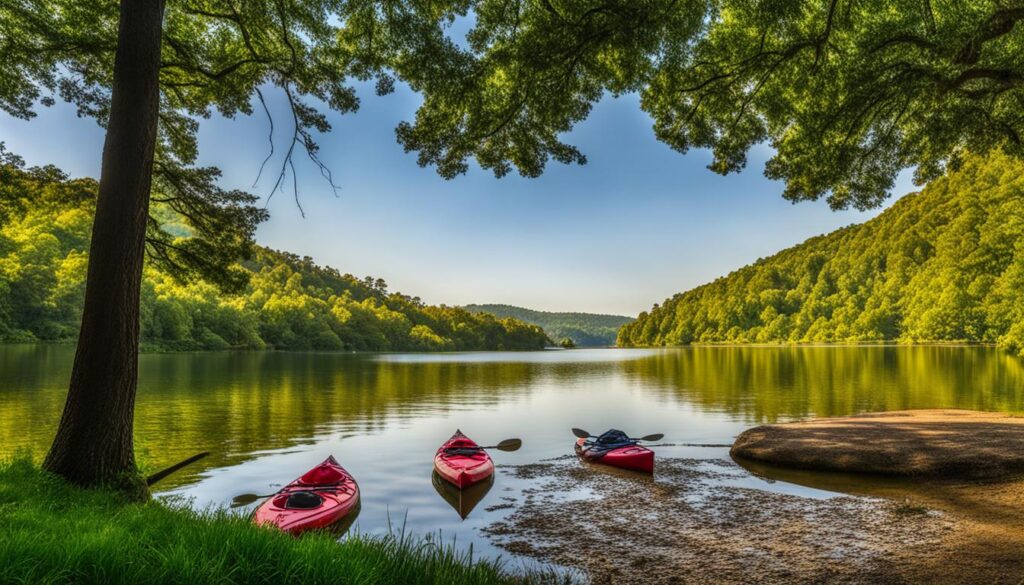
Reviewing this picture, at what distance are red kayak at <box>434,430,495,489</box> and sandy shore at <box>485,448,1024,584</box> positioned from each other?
1341 millimetres

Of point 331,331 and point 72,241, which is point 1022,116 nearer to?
point 72,241

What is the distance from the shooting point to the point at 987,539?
8000 millimetres

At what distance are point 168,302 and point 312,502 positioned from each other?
102 m

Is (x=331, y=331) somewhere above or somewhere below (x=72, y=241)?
below

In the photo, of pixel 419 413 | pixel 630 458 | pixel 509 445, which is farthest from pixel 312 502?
pixel 419 413

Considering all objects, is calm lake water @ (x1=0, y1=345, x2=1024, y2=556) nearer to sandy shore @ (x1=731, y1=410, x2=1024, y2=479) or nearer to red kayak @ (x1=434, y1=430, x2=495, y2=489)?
red kayak @ (x1=434, y1=430, x2=495, y2=489)

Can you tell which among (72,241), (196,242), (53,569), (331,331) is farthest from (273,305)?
(53,569)

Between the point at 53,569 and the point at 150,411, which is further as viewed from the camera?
the point at 150,411

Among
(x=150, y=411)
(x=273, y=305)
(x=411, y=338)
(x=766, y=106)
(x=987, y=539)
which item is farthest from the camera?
(x=411, y=338)

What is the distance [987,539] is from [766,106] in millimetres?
8856

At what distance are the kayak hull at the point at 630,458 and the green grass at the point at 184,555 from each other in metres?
9.15

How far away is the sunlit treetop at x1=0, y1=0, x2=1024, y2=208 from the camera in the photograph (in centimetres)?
924

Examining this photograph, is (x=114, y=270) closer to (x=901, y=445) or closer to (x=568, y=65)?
(x=568, y=65)

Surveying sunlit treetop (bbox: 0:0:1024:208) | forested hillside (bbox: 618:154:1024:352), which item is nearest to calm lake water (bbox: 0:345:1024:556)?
sunlit treetop (bbox: 0:0:1024:208)
